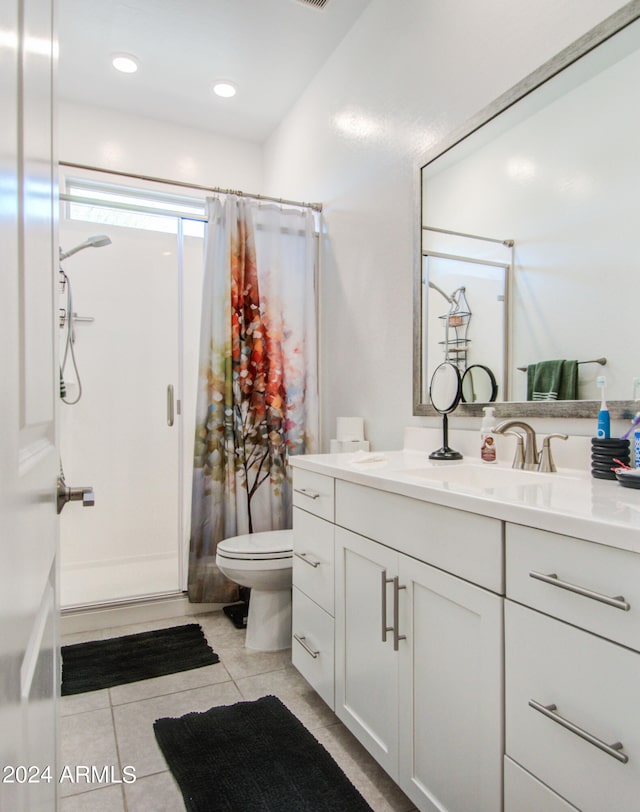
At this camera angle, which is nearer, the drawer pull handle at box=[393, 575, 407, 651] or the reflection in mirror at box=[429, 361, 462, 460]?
the drawer pull handle at box=[393, 575, 407, 651]

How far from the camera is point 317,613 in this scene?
169cm

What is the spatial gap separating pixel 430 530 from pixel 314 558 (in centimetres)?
69

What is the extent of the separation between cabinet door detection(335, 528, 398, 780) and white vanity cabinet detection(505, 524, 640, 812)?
1.33 feet

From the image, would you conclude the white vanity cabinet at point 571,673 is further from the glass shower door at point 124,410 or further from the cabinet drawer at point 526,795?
the glass shower door at point 124,410

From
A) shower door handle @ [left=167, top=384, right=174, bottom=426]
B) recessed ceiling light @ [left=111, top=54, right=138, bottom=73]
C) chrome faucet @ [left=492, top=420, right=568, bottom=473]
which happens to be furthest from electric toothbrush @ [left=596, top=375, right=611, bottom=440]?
recessed ceiling light @ [left=111, top=54, right=138, bottom=73]

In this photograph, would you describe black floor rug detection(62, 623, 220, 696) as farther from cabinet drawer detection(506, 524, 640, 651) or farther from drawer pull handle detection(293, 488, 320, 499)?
cabinet drawer detection(506, 524, 640, 651)

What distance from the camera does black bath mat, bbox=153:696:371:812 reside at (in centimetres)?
132

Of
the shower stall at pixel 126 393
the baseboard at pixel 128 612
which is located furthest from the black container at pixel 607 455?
the shower stall at pixel 126 393

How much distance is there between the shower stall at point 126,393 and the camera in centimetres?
295

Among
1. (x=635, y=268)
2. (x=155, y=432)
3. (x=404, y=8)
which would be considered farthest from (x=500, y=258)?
(x=155, y=432)

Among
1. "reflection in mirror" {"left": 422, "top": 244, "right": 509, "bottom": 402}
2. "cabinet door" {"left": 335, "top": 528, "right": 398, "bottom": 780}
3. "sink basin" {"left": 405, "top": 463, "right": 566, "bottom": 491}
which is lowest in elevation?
"cabinet door" {"left": 335, "top": 528, "right": 398, "bottom": 780}

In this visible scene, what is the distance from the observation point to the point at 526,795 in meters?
0.87

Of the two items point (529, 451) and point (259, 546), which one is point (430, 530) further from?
point (259, 546)

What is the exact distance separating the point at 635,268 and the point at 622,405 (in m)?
0.34
